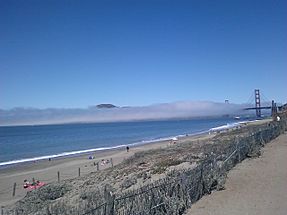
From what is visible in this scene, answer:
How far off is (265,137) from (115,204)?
624 inches

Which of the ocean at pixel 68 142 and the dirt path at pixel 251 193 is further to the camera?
the ocean at pixel 68 142

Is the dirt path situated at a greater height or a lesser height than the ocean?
greater

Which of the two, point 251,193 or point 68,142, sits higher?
point 251,193

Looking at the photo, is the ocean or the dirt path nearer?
the dirt path

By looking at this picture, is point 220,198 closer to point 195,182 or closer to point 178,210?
point 195,182

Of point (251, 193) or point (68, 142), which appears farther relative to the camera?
point (68, 142)

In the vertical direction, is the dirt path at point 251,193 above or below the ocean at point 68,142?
above

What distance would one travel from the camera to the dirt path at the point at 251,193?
29.1 ft

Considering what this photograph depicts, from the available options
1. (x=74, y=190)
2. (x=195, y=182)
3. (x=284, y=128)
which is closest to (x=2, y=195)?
(x=74, y=190)

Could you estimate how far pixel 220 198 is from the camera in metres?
10.1

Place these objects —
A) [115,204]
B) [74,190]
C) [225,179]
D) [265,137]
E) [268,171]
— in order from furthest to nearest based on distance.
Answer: [265,137] < [74,190] < [268,171] < [225,179] < [115,204]

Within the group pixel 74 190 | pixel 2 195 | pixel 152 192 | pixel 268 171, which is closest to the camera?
pixel 152 192

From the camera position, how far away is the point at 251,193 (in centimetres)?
1038

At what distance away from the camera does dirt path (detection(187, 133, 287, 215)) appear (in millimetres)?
8875
